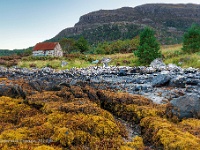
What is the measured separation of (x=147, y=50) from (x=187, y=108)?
2719 centimetres

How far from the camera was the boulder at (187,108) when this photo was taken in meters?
6.06

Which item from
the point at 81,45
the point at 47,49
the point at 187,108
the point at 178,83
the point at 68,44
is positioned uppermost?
the point at 68,44

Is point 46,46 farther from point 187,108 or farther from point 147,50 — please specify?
point 187,108

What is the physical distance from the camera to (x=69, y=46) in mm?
84375

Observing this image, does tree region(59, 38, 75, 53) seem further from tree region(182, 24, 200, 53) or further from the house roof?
tree region(182, 24, 200, 53)

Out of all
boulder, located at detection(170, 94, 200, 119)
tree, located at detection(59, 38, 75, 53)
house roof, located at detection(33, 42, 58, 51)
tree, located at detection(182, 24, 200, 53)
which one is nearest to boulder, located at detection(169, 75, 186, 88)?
boulder, located at detection(170, 94, 200, 119)

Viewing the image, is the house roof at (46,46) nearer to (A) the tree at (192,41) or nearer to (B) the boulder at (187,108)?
(A) the tree at (192,41)

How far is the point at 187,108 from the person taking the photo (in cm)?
614

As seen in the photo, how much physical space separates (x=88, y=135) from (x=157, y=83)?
830 cm

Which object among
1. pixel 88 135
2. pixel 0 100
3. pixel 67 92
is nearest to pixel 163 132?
pixel 88 135

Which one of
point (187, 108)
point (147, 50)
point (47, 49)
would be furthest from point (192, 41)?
point (47, 49)

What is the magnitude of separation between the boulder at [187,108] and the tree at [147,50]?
1031 inches

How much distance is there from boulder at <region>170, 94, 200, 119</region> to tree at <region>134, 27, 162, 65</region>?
2618cm

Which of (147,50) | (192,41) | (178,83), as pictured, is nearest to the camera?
(178,83)
